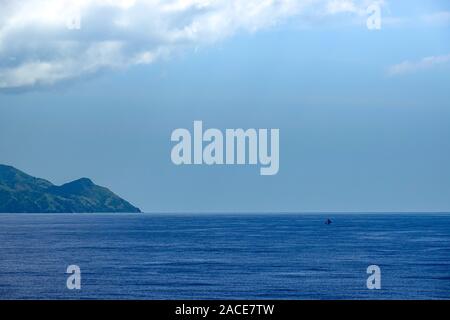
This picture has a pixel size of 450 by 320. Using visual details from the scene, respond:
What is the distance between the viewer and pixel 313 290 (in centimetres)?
3800

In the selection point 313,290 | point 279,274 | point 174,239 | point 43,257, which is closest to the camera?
point 313,290

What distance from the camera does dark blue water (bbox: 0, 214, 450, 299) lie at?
38.6 meters

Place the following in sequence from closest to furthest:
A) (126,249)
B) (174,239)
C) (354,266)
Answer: (354,266) → (126,249) → (174,239)

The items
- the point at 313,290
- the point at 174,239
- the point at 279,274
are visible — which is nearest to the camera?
the point at 313,290

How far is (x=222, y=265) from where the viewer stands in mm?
47844

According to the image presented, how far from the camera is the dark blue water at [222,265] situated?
3860 centimetres
